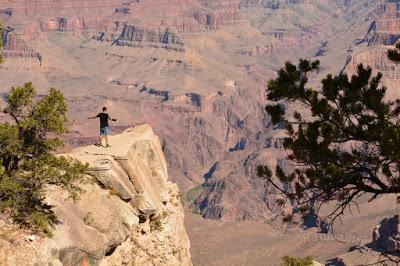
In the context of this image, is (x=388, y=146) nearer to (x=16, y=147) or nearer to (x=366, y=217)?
(x=16, y=147)

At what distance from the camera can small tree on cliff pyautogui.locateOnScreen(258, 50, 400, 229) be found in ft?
62.6

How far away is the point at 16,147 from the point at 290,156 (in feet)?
26.7

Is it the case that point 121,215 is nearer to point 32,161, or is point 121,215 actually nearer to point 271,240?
point 32,161

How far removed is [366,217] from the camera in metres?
162

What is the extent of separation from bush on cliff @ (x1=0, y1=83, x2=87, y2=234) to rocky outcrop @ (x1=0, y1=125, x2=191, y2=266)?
911mm

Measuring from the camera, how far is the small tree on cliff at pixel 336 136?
62.6 ft

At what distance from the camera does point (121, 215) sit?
25047 mm

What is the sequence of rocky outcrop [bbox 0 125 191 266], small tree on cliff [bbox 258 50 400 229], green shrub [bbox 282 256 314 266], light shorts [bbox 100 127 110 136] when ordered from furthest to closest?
Result: 1. light shorts [bbox 100 127 110 136]
2. rocky outcrop [bbox 0 125 191 266]
3. green shrub [bbox 282 256 314 266]
4. small tree on cliff [bbox 258 50 400 229]

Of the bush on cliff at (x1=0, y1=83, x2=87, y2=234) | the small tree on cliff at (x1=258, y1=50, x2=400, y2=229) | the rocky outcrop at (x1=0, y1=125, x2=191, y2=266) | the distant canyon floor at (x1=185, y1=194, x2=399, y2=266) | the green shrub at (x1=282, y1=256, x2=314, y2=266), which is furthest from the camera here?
the distant canyon floor at (x1=185, y1=194, x2=399, y2=266)

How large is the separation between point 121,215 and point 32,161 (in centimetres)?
483

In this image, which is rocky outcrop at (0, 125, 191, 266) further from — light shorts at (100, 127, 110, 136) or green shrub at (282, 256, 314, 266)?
green shrub at (282, 256, 314, 266)

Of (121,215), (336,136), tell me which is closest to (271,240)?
(121,215)

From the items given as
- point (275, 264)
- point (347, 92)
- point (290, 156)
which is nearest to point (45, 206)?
point (290, 156)

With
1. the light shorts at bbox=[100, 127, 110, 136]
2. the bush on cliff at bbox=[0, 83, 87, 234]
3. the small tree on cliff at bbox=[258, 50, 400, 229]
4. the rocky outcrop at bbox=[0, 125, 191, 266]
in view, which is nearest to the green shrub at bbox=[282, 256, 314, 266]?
the small tree on cliff at bbox=[258, 50, 400, 229]
